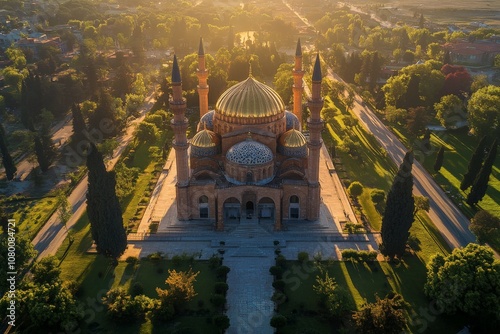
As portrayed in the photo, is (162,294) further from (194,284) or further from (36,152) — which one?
(36,152)

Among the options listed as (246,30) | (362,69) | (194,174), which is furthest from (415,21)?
(194,174)

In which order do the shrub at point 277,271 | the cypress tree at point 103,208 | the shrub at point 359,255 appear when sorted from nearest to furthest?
1. the cypress tree at point 103,208
2. the shrub at point 277,271
3. the shrub at point 359,255

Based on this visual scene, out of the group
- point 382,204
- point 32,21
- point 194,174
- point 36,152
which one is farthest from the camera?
point 32,21

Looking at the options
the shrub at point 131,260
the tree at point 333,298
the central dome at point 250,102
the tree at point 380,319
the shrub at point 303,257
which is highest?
the central dome at point 250,102

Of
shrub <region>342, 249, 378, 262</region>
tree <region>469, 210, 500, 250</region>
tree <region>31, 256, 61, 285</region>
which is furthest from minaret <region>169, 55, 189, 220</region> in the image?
tree <region>469, 210, 500, 250</region>

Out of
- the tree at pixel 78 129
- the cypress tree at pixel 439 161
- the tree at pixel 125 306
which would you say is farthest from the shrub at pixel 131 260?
the cypress tree at pixel 439 161

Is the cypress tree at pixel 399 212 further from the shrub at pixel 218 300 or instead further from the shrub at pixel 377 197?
the shrub at pixel 218 300
